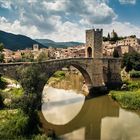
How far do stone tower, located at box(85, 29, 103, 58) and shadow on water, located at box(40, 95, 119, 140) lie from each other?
641 centimetres

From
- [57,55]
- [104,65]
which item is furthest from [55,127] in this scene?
[57,55]

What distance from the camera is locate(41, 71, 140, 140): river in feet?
81.2

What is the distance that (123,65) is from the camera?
56.9 metres

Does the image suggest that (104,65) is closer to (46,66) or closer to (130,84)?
(130,84)

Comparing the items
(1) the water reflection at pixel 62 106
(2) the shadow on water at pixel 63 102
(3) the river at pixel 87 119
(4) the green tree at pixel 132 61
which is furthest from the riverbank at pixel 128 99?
(4) the green tree at pixel 132 61

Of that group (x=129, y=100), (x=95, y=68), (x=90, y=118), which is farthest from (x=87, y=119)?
(x=95, y=68)

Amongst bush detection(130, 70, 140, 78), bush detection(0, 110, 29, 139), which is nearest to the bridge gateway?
bush detection(130, 70, 140, 78)

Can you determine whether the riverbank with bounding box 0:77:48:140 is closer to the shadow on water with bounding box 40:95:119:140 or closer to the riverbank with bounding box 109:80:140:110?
the shadow on water with bounding box 40:95:119:140

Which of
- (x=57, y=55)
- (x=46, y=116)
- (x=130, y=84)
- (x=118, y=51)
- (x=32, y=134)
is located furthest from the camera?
(x=57, y=55)

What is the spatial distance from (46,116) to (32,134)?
8414 mm

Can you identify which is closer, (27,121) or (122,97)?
(27,121)

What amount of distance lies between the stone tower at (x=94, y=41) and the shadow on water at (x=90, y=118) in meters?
6.41

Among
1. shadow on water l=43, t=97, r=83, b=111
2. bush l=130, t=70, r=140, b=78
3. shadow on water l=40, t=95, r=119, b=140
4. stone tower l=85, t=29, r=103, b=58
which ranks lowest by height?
shadow on water l=40, t=95, r=119, b=140

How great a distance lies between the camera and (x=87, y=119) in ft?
99.0
